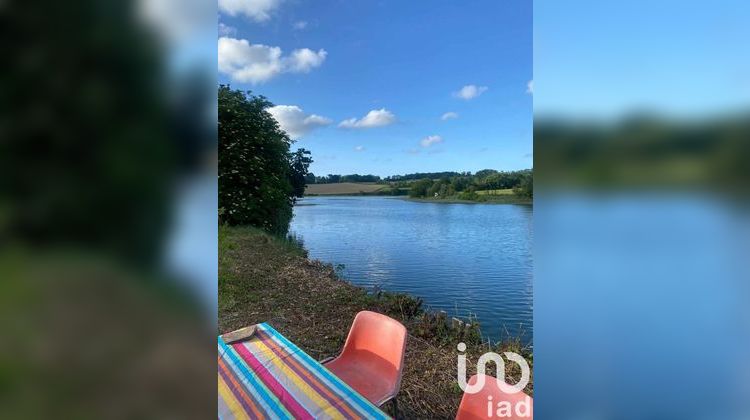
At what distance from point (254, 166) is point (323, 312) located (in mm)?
3522

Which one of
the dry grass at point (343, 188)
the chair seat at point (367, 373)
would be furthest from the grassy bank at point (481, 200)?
the chair seat at point (367, 373)

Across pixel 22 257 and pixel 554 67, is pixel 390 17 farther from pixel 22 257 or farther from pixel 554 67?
pixel 22 257

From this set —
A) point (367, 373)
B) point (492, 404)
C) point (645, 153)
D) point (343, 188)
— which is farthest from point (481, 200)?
point (343, 188)

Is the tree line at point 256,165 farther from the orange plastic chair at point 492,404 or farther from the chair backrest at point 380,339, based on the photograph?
the orange plastic chair at point 492,404

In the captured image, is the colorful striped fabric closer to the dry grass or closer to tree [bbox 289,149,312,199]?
the dry grass

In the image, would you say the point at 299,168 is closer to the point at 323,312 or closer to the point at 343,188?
the point at 343,188

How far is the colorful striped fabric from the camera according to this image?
1.60 metres

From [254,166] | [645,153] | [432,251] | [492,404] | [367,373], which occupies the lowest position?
[367,373]

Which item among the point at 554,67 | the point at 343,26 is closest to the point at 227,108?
the point at 343,26

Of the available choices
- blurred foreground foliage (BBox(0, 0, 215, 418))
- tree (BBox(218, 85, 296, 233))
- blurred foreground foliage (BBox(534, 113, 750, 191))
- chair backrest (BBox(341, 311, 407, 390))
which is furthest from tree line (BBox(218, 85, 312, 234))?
blurred foreground foliage (BBox(0, 0, 215, 418))

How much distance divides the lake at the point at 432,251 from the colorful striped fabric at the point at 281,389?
2371mm

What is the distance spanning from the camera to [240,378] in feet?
6.15

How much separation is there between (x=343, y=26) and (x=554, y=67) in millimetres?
6730

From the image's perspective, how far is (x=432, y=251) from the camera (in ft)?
23.2
